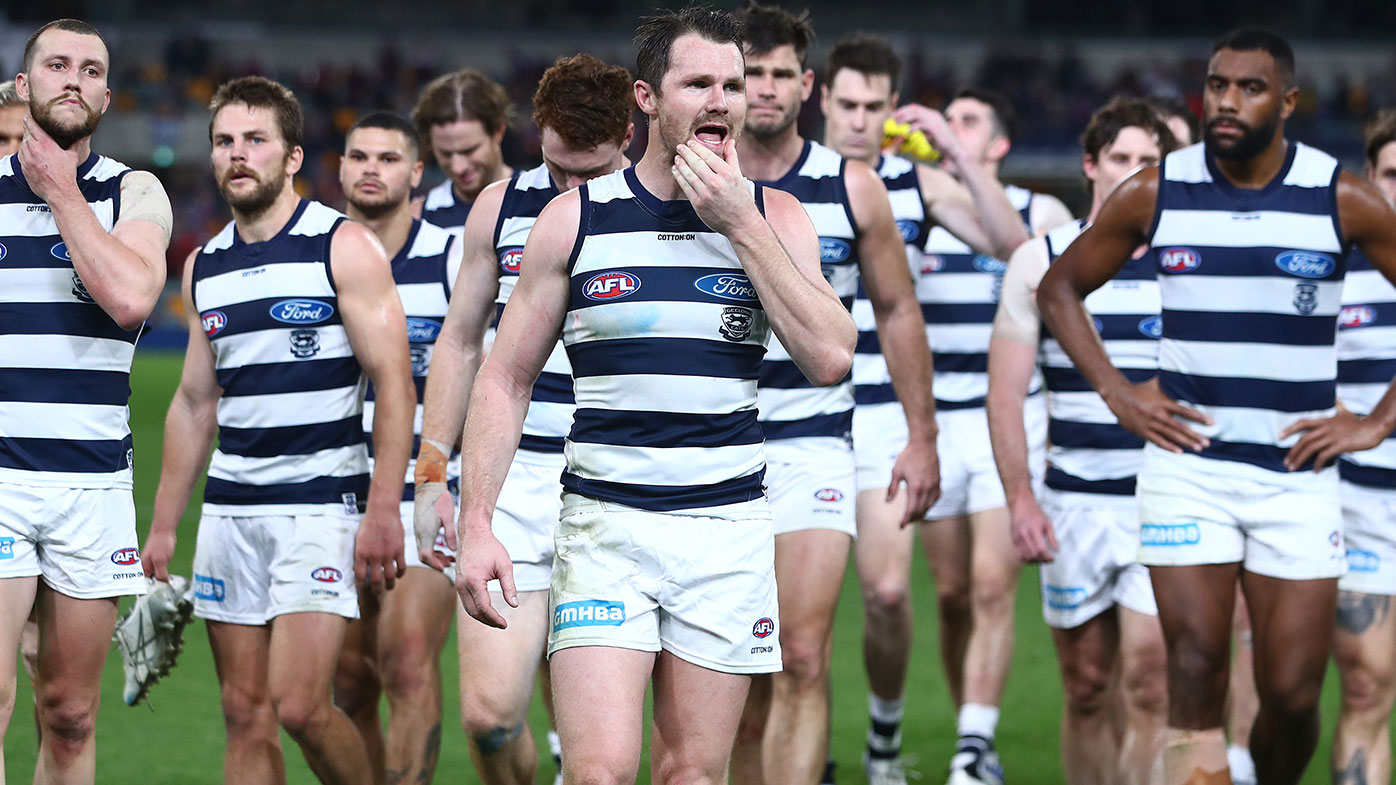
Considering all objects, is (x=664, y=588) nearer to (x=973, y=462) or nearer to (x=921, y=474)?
(x=921, y=474)

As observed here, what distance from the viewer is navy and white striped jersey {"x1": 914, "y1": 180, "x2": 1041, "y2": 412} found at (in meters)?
7.64

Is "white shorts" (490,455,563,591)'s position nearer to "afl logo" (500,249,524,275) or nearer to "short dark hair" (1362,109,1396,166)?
"afl logo" (500,249,524,275)

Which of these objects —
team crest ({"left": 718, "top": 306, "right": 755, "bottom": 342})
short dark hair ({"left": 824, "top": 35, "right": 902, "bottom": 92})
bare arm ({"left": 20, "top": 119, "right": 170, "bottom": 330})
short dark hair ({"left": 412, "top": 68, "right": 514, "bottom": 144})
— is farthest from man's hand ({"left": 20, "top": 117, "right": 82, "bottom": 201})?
short dark hair ({"left": 824, "top": 35, "right": 902, "bottom": 92})

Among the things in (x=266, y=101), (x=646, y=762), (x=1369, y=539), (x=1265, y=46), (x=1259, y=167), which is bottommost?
(x=646, y=762)

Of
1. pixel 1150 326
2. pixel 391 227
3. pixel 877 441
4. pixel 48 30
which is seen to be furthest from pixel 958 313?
pixel 48 30

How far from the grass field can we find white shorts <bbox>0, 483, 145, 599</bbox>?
5.60 feet

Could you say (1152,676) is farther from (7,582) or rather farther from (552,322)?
(7,582)

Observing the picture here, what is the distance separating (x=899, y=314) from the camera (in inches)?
223

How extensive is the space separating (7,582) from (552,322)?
6.42 feet

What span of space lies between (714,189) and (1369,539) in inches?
148

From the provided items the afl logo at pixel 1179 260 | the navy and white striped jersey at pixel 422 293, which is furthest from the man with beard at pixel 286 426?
the afl logo at pixel 1179 260

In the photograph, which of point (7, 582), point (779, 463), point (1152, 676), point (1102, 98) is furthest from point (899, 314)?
point (1102, 98)

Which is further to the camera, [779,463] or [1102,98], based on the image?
[1102,98]

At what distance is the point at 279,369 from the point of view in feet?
17.7
